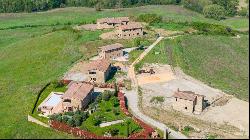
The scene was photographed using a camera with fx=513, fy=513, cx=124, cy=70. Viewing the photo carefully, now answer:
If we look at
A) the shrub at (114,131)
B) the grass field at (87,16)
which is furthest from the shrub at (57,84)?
the grass field at (87,16)

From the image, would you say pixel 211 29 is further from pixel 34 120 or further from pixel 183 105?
pixel 34 120

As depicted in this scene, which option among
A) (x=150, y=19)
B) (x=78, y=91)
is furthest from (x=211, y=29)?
(x=78, y=91)

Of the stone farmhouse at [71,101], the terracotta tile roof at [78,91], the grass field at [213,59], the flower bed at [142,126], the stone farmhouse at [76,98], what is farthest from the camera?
the grass field at [213,59]

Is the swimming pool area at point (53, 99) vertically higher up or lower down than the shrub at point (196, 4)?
lower down

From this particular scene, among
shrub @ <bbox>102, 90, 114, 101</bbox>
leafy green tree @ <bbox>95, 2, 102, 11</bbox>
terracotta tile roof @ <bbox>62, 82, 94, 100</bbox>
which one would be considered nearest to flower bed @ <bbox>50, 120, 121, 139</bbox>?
terracotta tile roof @ <bbox>62, 82, 94, 100</bbox>

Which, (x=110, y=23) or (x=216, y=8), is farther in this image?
(x=216, y=8)

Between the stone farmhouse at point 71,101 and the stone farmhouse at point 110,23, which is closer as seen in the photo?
the stone farmhouse at point 71,101

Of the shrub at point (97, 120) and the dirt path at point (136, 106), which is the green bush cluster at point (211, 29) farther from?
the shrub at point (97, 120)
